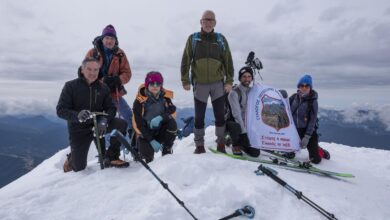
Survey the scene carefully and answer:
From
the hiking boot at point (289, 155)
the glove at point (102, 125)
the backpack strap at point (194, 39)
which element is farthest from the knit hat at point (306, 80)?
the glove at point (102, 125)

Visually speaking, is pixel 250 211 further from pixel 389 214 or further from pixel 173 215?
pixel 389 214

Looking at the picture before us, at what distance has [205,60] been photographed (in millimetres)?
7328

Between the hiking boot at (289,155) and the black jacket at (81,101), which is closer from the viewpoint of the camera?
the black jacket at (81,101)

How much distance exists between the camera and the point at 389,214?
5289 mm

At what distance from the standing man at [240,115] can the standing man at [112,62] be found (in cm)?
301

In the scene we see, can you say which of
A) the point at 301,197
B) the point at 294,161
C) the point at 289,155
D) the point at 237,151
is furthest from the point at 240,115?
the point at 301,197

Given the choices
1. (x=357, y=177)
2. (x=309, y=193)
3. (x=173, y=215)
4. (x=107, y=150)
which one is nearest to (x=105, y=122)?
(x=107, y=150)

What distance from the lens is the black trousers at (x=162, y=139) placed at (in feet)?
24.4

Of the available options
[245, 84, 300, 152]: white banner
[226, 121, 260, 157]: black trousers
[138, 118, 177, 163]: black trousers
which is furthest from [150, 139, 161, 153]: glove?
[245, 84, 300, 152]: white banner

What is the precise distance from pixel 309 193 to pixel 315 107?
4.14 metres

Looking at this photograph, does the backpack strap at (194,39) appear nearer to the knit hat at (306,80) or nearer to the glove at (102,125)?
the glove at (102,125)

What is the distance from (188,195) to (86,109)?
3474 mm

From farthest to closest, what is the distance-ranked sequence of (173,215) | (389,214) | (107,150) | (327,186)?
(107,150) < (327,186) < (389,214) < (173,215)

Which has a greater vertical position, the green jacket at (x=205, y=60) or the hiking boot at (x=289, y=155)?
the green jacket at (x=205, y=60)
